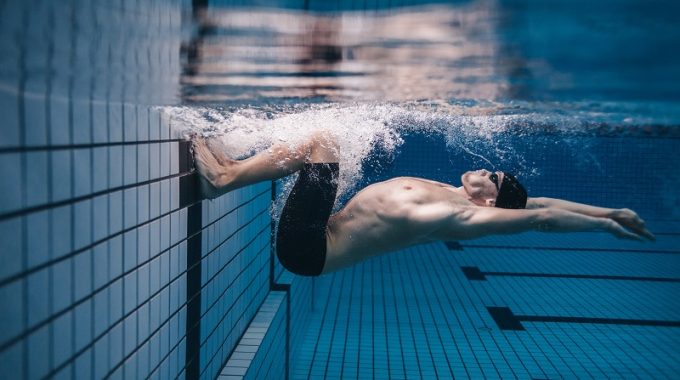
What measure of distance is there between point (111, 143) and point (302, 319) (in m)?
5.84

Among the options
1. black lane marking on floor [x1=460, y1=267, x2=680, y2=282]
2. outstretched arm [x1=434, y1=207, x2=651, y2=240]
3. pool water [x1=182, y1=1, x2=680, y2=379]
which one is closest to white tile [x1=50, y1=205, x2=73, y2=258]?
pool water [x1=182, y1=1, x2=680, y2=379]

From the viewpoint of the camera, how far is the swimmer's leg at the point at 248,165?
3725 mm

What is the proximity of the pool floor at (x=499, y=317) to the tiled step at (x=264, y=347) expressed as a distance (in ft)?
2.53

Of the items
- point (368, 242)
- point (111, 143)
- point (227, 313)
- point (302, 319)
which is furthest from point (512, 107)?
point (302, 319)

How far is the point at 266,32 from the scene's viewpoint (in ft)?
8.83

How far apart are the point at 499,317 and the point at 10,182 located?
7.67 metres

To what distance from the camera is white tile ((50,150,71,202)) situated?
201cm

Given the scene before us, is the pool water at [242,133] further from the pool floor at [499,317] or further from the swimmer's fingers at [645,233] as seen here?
the swimmer's fingers at [645,233]

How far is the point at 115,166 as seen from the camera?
2.54 metres

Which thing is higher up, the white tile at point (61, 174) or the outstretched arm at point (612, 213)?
the white tile at point (61, 174)

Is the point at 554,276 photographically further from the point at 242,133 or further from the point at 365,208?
the point at 242,133

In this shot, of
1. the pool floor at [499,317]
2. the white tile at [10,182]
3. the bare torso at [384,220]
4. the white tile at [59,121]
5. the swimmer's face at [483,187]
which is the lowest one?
the pool floor at [499,317]

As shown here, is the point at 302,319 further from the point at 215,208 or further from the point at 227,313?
the point at 215,208

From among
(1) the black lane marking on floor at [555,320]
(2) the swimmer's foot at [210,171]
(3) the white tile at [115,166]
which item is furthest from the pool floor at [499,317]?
(3) the white tile at [115,166]
